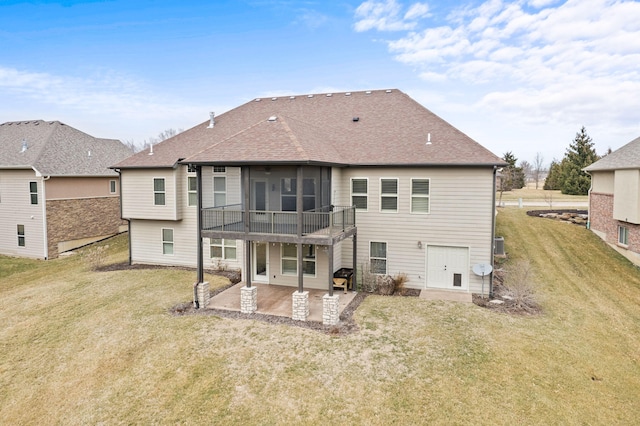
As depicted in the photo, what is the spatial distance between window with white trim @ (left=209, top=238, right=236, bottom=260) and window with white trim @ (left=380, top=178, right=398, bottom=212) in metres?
7.55

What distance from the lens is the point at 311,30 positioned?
80.3 ft

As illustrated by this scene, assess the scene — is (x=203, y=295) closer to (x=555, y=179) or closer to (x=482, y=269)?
(x=482, y=269)

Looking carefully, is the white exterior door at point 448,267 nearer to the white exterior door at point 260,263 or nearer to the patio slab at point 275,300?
the patio slab at point 275,300

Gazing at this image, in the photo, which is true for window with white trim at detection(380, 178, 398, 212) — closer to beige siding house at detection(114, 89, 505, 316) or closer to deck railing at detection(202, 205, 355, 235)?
beige siding house at detection(114, 89, 505, 316)

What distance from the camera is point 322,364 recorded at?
932 centimetres

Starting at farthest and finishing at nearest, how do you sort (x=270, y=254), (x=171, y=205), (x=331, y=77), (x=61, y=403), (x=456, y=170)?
1. (x=331, y=77)
2. (x=171, y=205)
3. (x=270, y=254)
4. (x=456, y=170)
5. (x=61, y=403)

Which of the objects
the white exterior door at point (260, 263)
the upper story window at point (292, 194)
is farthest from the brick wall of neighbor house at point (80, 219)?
the upper story window at point (292, 194)

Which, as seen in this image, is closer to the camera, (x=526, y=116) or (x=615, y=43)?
(x=615, y=43)

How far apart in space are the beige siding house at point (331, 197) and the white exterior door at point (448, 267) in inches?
1.5

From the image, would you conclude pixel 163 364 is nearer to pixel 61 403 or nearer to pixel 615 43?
pixel 61 403

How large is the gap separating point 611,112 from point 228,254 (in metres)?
47.7

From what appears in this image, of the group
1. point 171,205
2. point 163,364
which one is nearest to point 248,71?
point 171,205

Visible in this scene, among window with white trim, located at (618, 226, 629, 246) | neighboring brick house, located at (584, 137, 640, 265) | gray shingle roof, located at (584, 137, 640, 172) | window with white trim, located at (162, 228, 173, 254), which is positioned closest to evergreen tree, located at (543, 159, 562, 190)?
neighboring brick house, located at (584, 137, 640, 265)

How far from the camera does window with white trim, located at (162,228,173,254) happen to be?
19359 millimetres
